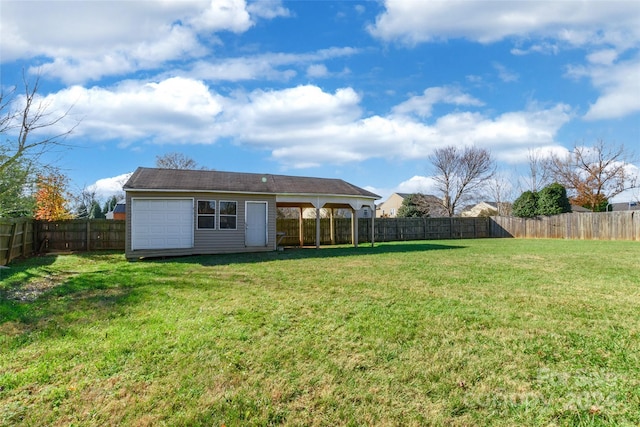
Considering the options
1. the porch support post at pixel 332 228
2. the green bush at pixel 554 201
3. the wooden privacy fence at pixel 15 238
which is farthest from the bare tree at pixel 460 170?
the wooden privacy fence at pixel 15 238

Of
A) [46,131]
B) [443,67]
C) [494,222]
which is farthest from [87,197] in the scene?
[494,222]

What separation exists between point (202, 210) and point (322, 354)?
417 inches

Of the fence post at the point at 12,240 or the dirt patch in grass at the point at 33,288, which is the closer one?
the dirt patch in grass at the point at 33,288

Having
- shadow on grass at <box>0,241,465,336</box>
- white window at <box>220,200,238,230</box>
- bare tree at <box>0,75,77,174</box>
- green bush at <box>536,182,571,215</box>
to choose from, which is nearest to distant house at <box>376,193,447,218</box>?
green bush at <box>536,182,571,215</box>

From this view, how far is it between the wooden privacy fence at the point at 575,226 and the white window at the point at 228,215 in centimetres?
2147

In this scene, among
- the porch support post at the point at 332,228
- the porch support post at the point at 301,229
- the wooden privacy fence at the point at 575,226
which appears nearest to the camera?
the porch support post at the point at 301,229

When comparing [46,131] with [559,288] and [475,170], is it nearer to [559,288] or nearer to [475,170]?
[559,288]

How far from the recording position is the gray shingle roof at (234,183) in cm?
1255

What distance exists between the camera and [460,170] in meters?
32.7

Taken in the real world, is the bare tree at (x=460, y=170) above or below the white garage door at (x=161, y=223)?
above

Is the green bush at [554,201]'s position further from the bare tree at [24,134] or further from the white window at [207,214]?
the bare tree at [24,134]

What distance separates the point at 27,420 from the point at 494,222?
29165 mm

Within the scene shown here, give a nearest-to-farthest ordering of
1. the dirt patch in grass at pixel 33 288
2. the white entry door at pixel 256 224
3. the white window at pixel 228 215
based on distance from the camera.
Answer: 1. the dirt patch in grass at pixel 33 288
2. the white window at pixel 228 215
3. the white entry door at pixel 256 224

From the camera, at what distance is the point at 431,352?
3.53m
